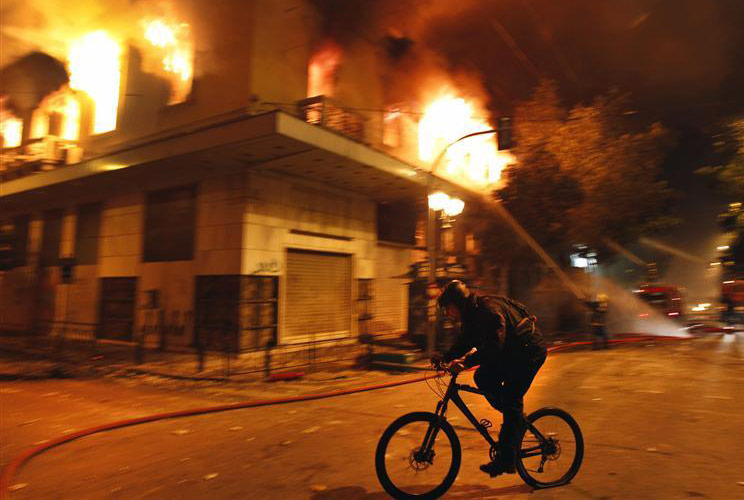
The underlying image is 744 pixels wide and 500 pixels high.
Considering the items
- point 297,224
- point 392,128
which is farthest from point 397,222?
→ point 297,224

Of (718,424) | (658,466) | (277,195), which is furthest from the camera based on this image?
(277,195)

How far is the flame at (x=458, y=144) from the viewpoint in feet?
64.7

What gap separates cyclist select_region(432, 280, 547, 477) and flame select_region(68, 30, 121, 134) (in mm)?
15835

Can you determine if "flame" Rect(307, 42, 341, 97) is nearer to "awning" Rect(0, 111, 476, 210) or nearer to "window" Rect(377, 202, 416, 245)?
"awning" Rect(0, 111, 476, 210)

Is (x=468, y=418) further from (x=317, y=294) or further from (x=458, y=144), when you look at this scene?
(x=458, y=144)

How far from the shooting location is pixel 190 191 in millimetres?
13977

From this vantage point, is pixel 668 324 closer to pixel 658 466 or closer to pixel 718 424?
pixel 718 424

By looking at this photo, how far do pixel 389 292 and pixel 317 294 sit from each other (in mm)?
4090

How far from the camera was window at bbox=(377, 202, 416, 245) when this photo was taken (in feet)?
58.7

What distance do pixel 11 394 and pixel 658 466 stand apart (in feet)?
32.8

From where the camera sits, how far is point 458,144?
2192cm

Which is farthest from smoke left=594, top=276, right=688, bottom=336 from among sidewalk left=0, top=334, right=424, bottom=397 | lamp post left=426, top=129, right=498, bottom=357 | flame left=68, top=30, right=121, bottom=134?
flame left=68, top=30, right=121, bottom=134

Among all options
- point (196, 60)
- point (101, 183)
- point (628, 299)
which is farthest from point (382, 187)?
point (628, 299)

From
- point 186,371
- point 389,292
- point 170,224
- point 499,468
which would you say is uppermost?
point 170,224
